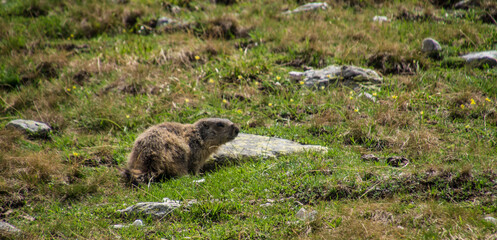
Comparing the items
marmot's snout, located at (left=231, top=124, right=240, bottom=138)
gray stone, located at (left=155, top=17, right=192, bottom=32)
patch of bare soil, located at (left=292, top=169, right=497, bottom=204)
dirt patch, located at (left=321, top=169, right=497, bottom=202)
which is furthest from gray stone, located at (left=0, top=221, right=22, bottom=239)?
gray stone, located at (left=155, top=17, right=192, bottom=32)

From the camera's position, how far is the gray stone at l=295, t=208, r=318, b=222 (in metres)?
4.54

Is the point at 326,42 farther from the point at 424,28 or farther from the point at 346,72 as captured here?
the point at 424,28

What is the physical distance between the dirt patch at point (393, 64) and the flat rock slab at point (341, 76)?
48cm

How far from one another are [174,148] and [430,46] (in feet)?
21.2

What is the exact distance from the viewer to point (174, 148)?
6.44 m

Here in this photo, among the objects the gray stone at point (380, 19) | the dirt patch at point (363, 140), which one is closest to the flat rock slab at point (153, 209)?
the dirt patch at point (363, 140)

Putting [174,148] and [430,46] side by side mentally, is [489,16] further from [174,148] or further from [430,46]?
[174,148]

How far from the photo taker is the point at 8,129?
809 centimetres

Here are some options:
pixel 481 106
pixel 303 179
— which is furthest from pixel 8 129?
pixel 481 106

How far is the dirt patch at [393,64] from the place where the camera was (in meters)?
9.03

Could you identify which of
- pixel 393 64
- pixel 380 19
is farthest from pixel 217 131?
pixel 380 19

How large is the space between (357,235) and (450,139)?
10.9 ft

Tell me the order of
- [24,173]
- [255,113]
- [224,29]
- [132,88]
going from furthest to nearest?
[224,29] → [132,88] → [255,113] → [24,173]

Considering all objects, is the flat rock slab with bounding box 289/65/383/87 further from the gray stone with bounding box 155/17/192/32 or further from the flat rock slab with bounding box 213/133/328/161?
the gray stone with bounding box 155/17/192/32
